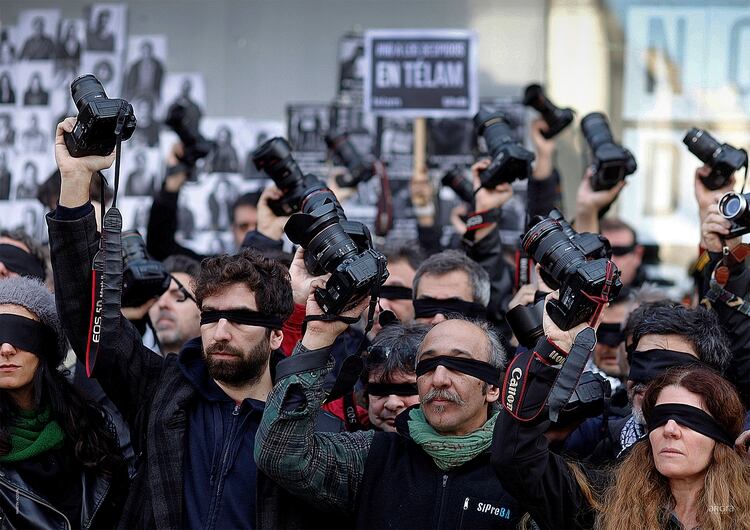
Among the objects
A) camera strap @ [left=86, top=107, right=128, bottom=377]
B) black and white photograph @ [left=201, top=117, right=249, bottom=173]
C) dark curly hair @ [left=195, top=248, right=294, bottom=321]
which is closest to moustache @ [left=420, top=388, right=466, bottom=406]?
dark curly hair @ [left=195, top=248, right=294, bottom=321]

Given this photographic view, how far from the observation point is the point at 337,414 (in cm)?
487

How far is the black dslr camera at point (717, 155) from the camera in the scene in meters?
5.28

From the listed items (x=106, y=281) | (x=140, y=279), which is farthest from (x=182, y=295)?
(x=106, y=281)

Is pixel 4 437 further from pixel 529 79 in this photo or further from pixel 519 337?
pixel 529 79

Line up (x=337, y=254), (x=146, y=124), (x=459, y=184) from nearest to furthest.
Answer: (x=337, y=254), (x=459, y=184), (x=146, y=124)

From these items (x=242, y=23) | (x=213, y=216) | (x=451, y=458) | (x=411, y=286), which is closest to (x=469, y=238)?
(x=411, y=286)

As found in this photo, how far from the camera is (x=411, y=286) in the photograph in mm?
6059

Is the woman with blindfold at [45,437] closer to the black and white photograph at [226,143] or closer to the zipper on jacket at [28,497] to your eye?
the zipper on jacket at [28,497]

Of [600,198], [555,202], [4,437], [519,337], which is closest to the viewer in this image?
[519,337]

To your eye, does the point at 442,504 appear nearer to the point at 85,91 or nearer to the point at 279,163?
the point at 85,91

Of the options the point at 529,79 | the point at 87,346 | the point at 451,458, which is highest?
the point at 529,79

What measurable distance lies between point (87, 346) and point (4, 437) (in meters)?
0.53

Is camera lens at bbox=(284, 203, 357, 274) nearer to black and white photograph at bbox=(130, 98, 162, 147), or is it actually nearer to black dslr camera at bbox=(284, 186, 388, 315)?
black dslr camera at bbox=(284, 186, 388, 315)

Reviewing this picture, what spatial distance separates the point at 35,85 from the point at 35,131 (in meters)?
0.37
